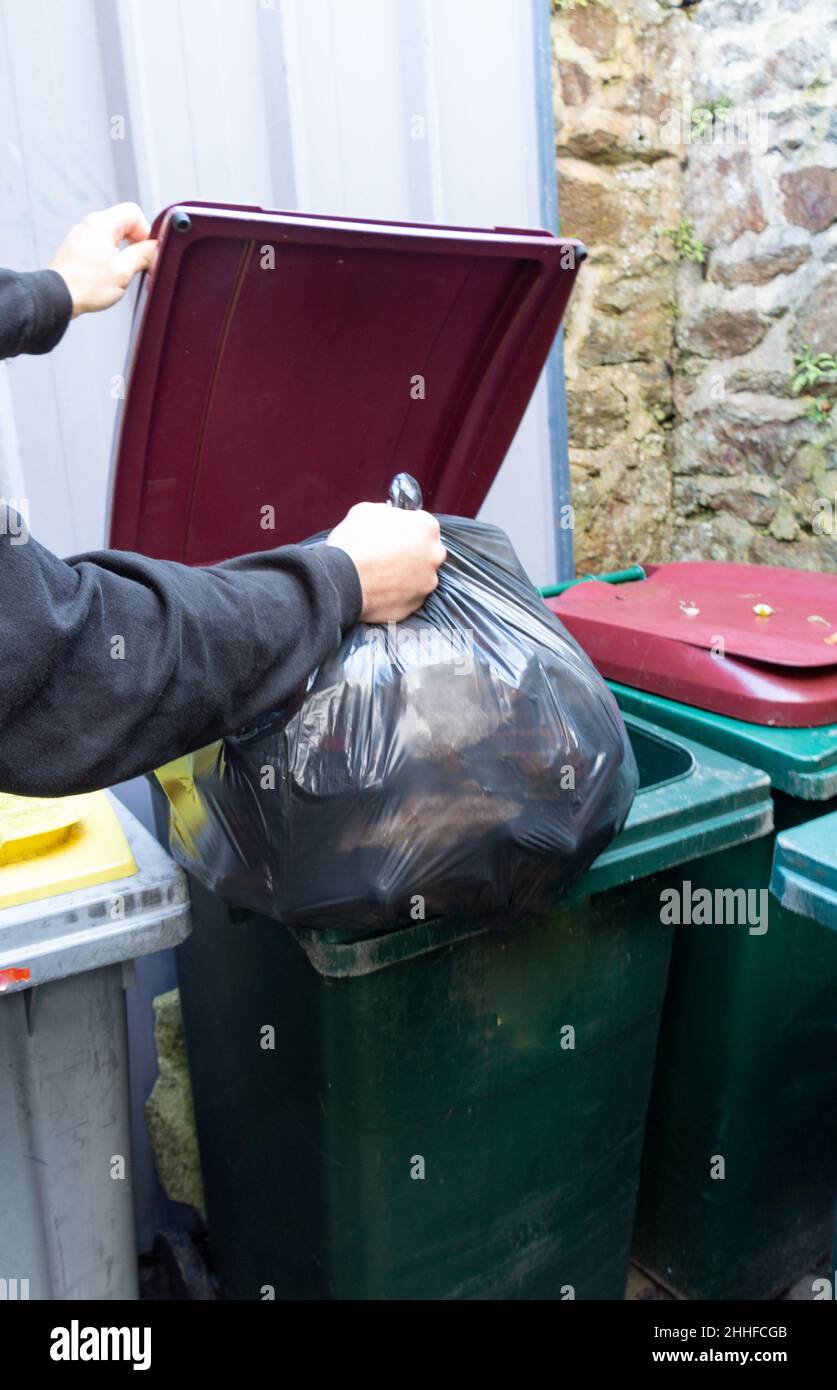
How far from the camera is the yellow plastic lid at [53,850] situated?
42.8 inches

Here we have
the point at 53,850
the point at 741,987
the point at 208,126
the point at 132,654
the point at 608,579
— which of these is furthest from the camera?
the point at 608,579

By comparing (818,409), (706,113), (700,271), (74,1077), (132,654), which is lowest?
(74,1077)

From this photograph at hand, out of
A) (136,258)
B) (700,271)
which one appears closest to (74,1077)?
(136,258)

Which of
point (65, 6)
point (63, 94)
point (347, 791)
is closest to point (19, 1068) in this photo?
point (347, 791)

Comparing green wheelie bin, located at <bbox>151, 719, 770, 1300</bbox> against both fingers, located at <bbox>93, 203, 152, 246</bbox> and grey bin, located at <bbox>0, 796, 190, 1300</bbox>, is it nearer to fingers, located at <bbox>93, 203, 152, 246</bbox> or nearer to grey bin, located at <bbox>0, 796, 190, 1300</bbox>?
grey bin, located at <bbox>0, 796, 190, 1300</bbox>

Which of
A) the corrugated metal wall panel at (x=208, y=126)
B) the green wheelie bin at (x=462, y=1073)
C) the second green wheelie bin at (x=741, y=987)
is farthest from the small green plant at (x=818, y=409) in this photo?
the green wheelie bin at (x=462, y=1073)

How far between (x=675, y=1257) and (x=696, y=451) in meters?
1.96

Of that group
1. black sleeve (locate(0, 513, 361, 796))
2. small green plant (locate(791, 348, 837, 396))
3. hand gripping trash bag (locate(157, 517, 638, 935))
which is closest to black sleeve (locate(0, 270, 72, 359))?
black sleeve (locate(0, 513, 361, 796))

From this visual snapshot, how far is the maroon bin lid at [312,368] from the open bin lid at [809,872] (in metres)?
0.89

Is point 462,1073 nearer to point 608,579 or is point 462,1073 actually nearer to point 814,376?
point 608,579

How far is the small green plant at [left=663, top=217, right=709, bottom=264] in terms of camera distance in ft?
8.52

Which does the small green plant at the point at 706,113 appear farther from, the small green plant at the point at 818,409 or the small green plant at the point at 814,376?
the small green plant at the point at 818,409

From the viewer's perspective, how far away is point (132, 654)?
2.86ft

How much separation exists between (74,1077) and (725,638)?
1.15 metres
